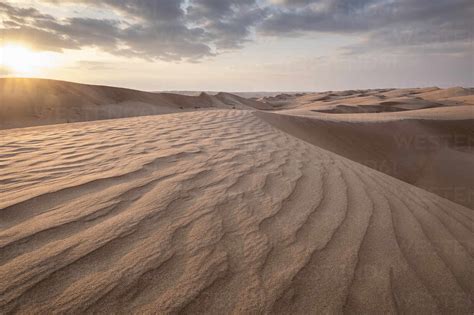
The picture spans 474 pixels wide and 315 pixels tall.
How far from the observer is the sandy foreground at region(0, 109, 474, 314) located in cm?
110

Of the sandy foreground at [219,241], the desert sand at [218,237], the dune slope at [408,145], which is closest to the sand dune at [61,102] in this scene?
the dune slope at [408,145]

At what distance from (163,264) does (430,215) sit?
79.0 inches

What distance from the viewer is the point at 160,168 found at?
7.97 ft

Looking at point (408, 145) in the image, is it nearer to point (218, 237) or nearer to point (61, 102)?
point (218, 237)

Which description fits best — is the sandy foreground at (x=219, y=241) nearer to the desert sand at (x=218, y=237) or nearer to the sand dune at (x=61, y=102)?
the desert sand at (x=218, y=237)

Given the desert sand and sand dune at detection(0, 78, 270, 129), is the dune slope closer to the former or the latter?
the desert sand

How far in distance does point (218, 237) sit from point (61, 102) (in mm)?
15364

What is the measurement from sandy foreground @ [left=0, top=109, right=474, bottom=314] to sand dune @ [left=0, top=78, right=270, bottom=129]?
35.9ft

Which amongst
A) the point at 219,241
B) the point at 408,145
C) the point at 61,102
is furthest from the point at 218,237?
the point at 61,102

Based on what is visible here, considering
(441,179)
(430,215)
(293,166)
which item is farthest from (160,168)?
(441,179)

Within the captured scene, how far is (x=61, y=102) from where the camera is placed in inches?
549

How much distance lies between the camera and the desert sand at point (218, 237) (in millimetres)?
1104

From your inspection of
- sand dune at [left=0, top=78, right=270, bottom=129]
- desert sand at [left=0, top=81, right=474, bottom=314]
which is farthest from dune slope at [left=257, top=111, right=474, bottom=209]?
sand dune at [left=0, top=78, right=270, bottom=129]

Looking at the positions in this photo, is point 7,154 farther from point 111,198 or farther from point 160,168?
point 111,198
